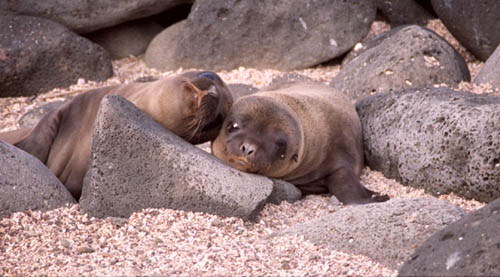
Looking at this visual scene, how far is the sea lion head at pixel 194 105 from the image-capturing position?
15.3 feet

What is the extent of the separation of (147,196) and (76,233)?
501 millimetres

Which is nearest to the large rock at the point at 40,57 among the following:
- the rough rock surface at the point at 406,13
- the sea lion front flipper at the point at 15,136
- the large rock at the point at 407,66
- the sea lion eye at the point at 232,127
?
the sea lion front flipper at the point at 15,136

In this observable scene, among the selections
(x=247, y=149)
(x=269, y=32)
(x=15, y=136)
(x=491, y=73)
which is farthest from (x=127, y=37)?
(x=247, y=149)

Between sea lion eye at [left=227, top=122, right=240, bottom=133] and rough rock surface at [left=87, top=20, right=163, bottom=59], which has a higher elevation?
sea lion eye at [left=227, top=122, right=240, bottom=133]

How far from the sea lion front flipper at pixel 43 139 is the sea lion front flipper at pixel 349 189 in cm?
213

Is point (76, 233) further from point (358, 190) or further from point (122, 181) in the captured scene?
point (358, 190)

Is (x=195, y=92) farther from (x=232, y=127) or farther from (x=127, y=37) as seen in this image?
(x=127, y=37)

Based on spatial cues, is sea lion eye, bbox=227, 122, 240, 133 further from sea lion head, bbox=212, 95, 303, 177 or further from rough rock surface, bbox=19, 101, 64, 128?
rough rock surface, bbox=19, 101, 64, 128

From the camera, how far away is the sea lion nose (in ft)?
16.4

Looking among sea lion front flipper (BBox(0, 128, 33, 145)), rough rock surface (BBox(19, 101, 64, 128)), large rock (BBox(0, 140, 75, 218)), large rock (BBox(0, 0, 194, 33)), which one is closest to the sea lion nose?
large rock (BBox(0, 140, 75, 218))

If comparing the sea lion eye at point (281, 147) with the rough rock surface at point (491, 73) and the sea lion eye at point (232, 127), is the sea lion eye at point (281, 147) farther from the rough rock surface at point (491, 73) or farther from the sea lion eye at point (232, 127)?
the rough rock surface at point (491, 73)

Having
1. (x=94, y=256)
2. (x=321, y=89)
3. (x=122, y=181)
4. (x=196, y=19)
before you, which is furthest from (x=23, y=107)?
(x=94, y=256)

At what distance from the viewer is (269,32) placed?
A: 8852mm

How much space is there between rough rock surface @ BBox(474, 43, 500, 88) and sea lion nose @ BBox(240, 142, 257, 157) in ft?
10.1
